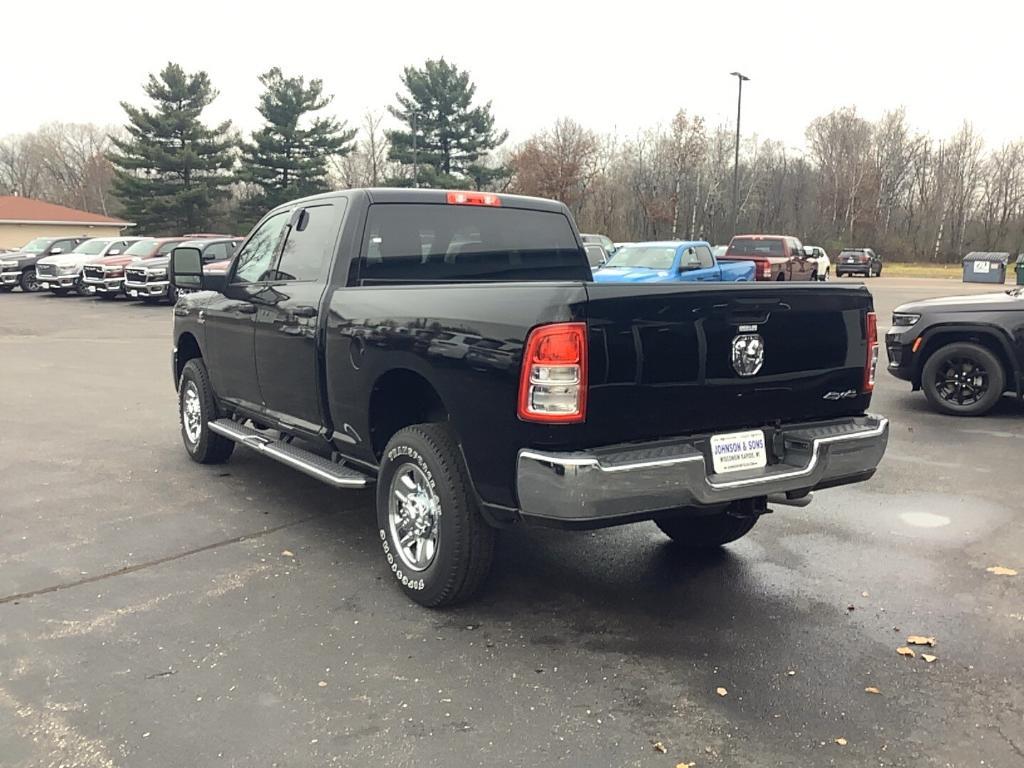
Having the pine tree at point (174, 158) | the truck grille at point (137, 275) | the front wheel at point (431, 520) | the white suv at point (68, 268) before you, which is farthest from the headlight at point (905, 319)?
the pine tree at point (174, 158)

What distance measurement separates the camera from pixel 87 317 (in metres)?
20.3

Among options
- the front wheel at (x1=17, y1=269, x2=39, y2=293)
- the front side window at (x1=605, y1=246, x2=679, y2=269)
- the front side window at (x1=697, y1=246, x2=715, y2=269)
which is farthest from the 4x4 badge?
the front wheel at (x1=17, y1=269, x2=39, y2=293)

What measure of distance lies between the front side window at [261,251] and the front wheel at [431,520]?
6.75 ft

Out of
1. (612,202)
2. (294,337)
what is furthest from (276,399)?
A: (612,202)

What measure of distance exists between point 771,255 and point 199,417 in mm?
22986

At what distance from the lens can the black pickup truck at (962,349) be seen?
834 cm

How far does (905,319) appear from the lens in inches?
355

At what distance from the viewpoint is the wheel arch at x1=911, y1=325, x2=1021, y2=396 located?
8.32 meters

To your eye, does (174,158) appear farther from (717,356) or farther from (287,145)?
(717,356)

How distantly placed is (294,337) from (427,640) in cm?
203

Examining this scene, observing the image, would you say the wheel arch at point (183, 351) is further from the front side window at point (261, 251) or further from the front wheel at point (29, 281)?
the front wheel at point (29, 281)

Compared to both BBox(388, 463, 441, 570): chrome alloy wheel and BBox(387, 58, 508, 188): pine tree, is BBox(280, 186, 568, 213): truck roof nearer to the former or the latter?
BBox(388, 463, 441, 570): chrome alloy wheel

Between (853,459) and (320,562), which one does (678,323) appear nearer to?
(853,459)

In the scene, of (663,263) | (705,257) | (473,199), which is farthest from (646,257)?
(473,199)
